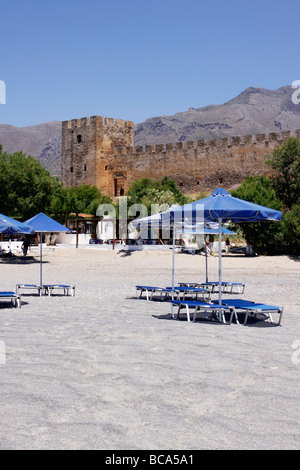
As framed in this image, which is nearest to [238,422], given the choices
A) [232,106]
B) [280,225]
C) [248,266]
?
[248,266]

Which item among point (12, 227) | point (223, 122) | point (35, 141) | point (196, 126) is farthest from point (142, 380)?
point (35, 141)

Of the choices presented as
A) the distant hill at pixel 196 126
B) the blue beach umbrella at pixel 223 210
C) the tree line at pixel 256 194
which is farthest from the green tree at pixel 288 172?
the distant hill at pixel 196 126

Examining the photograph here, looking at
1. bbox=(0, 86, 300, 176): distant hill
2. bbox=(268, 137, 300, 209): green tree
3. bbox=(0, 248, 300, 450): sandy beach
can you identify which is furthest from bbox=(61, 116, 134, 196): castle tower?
bbox=(0, 86, 300, 176): distant hill

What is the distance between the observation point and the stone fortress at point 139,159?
40844 millimetres

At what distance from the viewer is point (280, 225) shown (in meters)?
24.2

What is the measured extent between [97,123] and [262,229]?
77.0ft

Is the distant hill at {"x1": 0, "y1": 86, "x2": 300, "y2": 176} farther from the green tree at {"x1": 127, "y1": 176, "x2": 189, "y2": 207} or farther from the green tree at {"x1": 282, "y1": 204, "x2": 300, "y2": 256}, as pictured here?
the green tree at {"x1": 282, "y1": 204, "x2": 300, "y2": 256}

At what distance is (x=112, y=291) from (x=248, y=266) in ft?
31.4

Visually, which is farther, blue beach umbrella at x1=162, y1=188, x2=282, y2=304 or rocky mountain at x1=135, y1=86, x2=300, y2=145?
rocky mountain at x1=135, y1=86, x2=300, y2=145

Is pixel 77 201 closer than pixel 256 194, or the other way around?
pixel 256 194

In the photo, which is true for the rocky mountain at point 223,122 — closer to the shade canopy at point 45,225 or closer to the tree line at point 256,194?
the tree line at point 256,194

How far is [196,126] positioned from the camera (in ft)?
522

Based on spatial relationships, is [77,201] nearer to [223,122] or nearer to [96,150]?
[96,150]

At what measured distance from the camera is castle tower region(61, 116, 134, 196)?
44.5m
